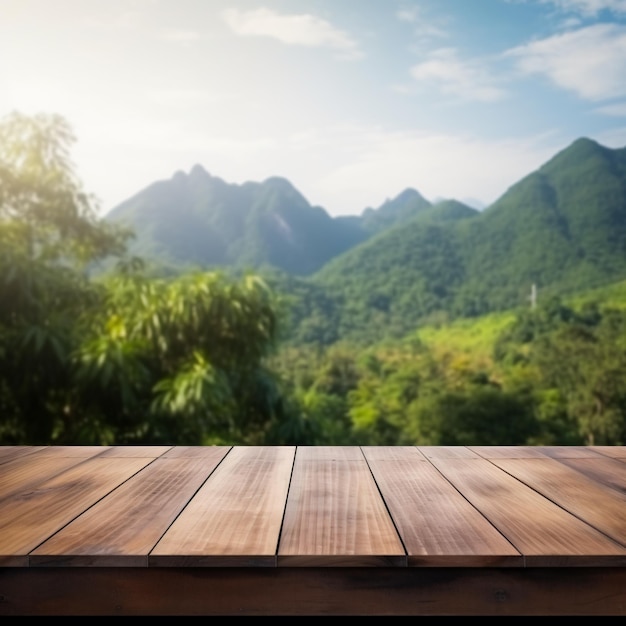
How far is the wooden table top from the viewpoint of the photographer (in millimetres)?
781

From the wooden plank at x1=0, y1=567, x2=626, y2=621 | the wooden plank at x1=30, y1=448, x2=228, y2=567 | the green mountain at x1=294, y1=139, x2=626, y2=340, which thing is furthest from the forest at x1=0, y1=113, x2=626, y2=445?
the green mountain at x1=294, y1=139, x2=626, y2=340

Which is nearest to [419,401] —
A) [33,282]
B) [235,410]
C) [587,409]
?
[587,409]

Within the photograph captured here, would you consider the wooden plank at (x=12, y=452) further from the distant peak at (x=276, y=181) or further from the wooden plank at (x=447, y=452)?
the distant peak at (x=276, y=181)

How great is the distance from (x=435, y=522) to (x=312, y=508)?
18 centimetres

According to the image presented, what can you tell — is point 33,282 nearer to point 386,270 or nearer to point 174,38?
point 174,38

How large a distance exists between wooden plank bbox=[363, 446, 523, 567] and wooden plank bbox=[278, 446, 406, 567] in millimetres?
19

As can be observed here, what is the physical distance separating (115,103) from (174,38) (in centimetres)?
156

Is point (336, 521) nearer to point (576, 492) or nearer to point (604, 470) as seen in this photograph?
point (576, 492)

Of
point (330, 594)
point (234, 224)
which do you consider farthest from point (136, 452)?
point (234, 224)

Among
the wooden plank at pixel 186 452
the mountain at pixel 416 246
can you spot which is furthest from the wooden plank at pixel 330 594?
the mountain at pixel 416 246

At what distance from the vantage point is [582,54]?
1719 centimetres

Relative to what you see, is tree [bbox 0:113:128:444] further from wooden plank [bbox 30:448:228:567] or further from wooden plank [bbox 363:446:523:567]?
wooden plank [bbox 363:446:523:567]

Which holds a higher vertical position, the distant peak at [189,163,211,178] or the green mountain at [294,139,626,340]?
the distant peak at [189,163,211,178]

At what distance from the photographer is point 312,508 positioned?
3.23 ft
